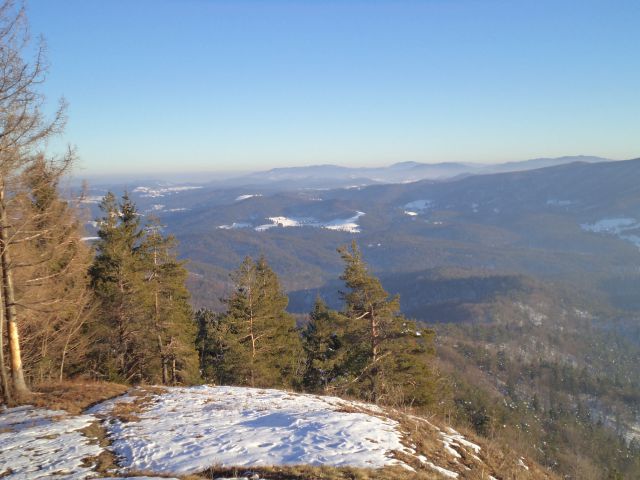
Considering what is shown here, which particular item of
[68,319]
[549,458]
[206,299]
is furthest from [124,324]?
[206,299]

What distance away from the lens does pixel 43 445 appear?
7.51 metres

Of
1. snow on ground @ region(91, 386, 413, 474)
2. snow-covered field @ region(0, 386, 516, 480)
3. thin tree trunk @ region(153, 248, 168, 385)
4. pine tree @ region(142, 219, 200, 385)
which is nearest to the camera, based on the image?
snow-covered field @ region(0, 386, 516, 480)

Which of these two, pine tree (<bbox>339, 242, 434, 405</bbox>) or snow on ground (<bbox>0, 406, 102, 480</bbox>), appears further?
pine tree (<bbox>339, 242, 434, 405</bbox>)

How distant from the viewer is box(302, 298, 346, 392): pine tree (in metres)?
18.2

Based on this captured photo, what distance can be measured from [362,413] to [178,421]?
4212 mm

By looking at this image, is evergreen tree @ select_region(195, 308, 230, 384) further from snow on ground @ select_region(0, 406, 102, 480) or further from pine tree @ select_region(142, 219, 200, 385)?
snow on ground @ select_region(0, 406, 102, 480)

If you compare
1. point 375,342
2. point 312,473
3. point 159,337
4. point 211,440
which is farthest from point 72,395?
point 375,342

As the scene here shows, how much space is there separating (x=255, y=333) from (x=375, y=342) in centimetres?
729

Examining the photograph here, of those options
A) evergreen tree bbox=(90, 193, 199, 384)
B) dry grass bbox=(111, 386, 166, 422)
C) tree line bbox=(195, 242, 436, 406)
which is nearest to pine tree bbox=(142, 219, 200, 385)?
evergreen tree bbox=(90, 193, 199, 384)

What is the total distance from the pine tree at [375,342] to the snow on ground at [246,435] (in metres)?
6.26

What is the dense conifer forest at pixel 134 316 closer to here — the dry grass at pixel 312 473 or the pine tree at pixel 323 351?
the pine tree at pixel 323 351

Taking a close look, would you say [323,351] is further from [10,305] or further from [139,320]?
[10,305]

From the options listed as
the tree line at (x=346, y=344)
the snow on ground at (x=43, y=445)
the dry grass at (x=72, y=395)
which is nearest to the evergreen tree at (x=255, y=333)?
the tree line at (x=346, y=344)

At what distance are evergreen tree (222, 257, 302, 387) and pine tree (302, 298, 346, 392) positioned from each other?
1.45m
